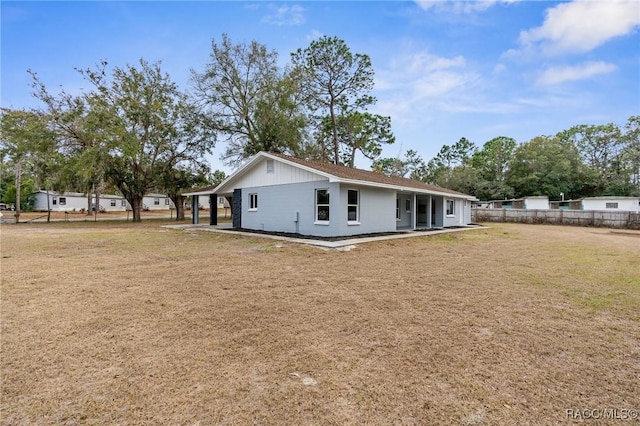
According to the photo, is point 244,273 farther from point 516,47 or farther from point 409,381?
point 516,47

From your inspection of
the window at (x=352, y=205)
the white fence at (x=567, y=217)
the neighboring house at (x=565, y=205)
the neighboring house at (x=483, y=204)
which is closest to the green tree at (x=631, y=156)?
the neighboring house at (x=565, y=205)

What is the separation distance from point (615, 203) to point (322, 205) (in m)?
29.4

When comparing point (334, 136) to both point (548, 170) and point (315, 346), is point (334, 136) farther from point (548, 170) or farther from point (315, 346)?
point (548, 170)

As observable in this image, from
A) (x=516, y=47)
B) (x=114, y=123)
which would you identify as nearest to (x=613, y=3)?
(x=516, y=47)

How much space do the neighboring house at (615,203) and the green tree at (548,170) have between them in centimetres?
788

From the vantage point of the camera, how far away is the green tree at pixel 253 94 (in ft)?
74.8

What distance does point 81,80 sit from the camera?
21.7 meters

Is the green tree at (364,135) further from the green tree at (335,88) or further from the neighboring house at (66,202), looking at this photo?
the neighboring house at (66,202)

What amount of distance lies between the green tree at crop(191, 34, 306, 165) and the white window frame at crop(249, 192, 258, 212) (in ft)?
28.1

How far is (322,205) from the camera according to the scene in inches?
493

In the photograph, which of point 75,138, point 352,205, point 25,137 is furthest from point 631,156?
point 25,137

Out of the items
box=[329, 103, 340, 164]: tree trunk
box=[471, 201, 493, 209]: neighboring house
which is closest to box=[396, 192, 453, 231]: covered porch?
box=[329, 103, 340, 164]: tree trunk

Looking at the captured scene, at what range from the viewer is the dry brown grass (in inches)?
88.1

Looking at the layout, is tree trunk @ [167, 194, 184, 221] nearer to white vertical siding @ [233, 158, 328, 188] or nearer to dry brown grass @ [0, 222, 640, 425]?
white vertical siding @ [233, 158, 328, 188]
